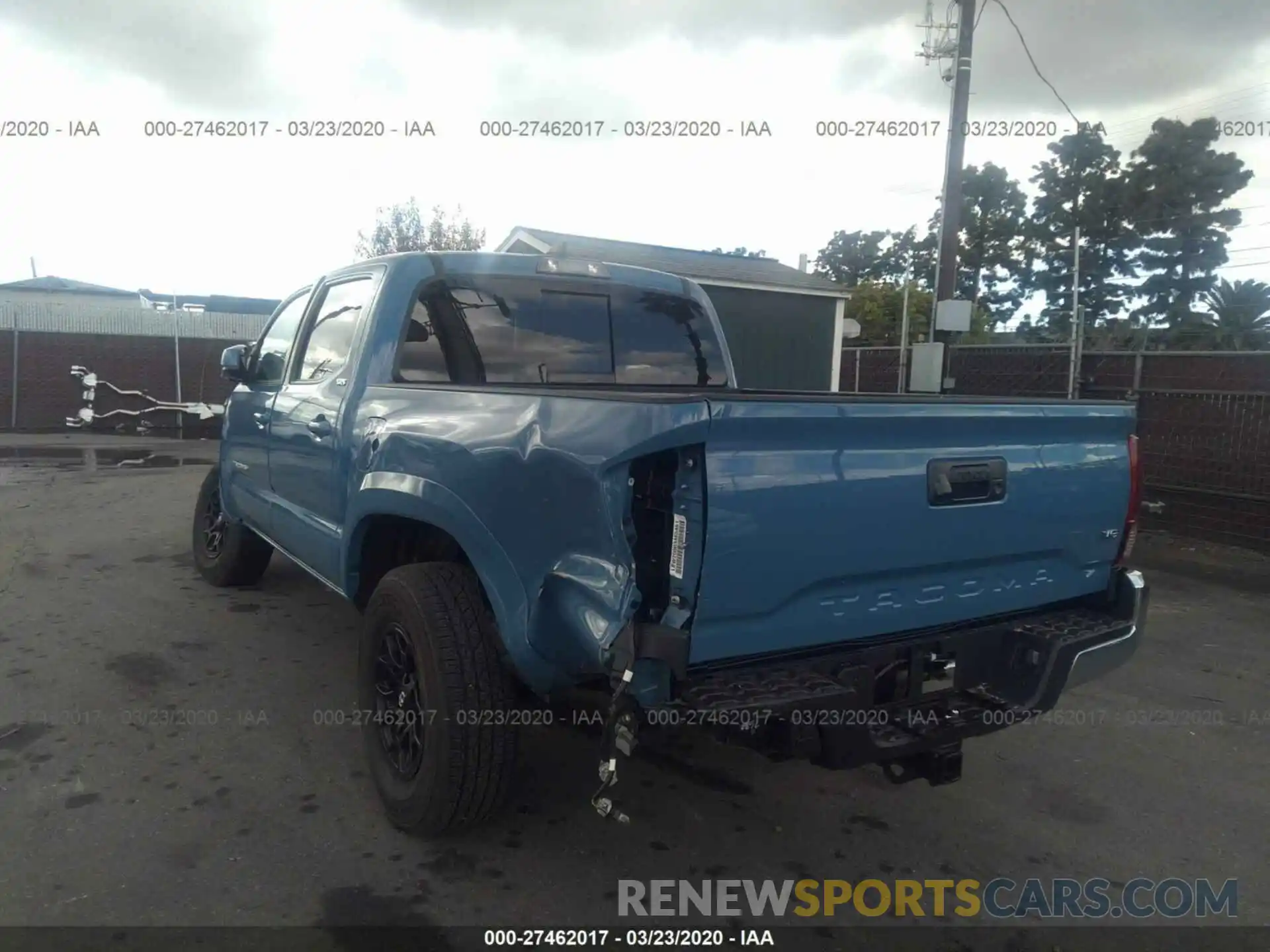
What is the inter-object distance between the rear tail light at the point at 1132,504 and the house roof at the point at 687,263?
11.4m

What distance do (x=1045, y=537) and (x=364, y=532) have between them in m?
2.41

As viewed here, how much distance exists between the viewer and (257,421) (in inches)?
201

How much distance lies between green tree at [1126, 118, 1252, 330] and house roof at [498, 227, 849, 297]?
17.8 metres

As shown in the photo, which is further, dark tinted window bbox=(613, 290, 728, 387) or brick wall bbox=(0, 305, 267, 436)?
brick wall bbox=(0, 305, 267, 436)

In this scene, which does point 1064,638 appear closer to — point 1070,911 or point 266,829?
point 1070,911

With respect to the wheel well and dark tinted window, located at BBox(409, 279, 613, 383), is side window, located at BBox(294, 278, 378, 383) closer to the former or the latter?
dark tinted window, located at BBox(409, 279, 613, 383)

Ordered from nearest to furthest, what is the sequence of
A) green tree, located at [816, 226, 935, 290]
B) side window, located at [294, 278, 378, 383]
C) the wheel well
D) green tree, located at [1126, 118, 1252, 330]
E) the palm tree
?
the wheel well → side window, located at [294, 278, 378, 383] → the palm tree → green tree, located at [1126, 118, 1252, 330] → green tree, located at [816, 226, 935, 290]

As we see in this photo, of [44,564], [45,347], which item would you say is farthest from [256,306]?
[44,564]

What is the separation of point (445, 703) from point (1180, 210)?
34.1 m

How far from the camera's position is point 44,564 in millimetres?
6887

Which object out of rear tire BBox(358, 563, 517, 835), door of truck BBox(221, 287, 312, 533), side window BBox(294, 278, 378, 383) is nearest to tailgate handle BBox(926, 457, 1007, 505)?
rear tire BBox(358, 563, 517, 835)

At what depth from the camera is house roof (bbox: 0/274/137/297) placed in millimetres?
41250

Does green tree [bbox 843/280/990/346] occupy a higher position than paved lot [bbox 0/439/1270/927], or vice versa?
green tree [bbox 843/280/990/346]

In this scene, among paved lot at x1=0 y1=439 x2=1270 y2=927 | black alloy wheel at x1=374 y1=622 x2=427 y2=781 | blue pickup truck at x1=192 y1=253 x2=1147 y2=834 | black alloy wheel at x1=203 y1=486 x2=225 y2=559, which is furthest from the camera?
black alloy wheel at x1=203 y1=486 x2=225 y2=559
